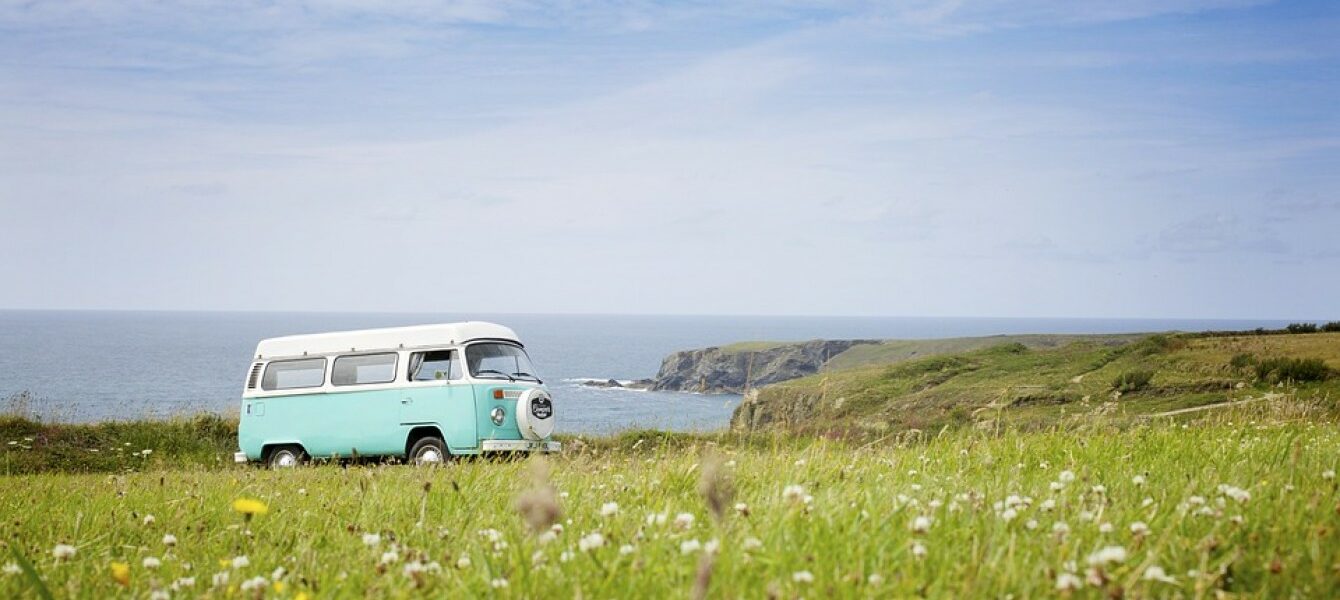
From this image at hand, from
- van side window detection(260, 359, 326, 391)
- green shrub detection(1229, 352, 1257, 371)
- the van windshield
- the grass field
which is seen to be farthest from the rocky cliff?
the grass field

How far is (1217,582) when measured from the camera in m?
3.63

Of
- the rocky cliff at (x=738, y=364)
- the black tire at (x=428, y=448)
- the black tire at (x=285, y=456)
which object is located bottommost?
the rocky cliff at (x=738, y=364)

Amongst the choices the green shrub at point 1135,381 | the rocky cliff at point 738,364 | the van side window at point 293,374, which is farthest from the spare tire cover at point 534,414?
the rocky cliff at point 738,364

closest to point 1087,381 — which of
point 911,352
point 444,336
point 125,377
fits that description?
point 444,336

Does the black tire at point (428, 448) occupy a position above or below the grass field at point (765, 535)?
below

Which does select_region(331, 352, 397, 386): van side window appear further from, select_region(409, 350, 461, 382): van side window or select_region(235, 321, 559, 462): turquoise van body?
select_region(409, 350, 461, 382): van side window

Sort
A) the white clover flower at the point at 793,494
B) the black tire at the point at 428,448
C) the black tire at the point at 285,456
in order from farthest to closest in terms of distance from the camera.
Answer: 1. the black tire at the point at 285,456
2. the black tire at the point at 428,448
3. the white clover flower at the point at 793,494

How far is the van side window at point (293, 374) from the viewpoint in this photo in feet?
61.8

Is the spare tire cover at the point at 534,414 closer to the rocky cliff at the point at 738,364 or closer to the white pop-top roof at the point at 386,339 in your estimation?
the white pop-top roof at the point at 386,339

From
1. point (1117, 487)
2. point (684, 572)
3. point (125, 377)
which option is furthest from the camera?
point (125, 377)

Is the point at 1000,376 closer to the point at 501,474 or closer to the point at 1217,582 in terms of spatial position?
the point at 501,474

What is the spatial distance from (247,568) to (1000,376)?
30.6 m

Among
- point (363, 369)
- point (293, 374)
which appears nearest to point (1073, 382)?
point (363, 369)

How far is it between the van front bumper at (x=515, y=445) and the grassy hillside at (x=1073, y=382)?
4.09 m
